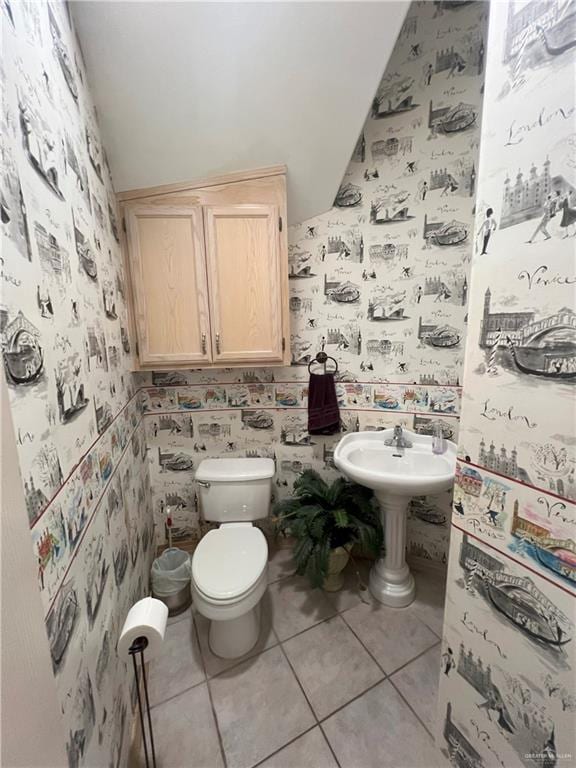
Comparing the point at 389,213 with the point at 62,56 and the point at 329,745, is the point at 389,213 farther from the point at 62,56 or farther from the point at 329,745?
the point at 329,745

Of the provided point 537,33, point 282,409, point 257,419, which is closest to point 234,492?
point 257,419

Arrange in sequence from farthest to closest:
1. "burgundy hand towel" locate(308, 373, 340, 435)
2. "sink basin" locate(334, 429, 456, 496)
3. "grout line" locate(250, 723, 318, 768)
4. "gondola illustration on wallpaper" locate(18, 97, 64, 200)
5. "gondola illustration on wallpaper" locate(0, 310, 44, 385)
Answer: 1. "burgundy hand towel" locate(308, 373, 340, 435)
2. "sink basin" locate(334, 429, 456, 496)
3. "grout line" locate(250, 723, 318, 768)
4. "gondola illustration on wallpaper" locate(18, 97, 64, 200)
5. "gondola illustration on wallpaper" locate(0, 310, 44, 385)

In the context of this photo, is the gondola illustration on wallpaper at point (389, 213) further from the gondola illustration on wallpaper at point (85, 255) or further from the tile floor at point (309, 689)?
the tile floor at point (309, 689)

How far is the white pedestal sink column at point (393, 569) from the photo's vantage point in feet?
5.26

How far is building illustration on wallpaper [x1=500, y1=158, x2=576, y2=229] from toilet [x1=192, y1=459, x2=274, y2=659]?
1.51m

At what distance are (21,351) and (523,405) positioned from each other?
1.13m

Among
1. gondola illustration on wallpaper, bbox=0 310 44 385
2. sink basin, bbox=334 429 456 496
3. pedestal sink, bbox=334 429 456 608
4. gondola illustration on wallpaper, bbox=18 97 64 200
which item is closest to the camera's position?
gondola illustration on wallpaper, bbox=0 310 44 385

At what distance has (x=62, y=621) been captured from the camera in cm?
67

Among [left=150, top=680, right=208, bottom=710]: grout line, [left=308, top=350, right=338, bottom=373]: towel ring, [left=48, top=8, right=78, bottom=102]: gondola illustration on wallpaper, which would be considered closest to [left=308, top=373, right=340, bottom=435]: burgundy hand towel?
[left=308, top=350, right=338, bottom=373]: towel ring

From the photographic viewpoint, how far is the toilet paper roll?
31.1 inches

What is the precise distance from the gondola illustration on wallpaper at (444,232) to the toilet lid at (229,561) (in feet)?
5.88

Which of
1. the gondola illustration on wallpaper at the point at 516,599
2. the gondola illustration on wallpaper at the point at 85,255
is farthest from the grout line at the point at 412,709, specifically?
the gondola illustration on wallpaper at the point at 85,255

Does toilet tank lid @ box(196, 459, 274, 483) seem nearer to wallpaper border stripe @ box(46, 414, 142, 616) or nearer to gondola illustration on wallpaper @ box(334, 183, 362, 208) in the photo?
wallpaper border stripe @ box(46, 414, 142, 616)

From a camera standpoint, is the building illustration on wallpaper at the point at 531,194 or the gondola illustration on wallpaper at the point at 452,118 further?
the gondola illustration on wallpaper at the point at 452,118
